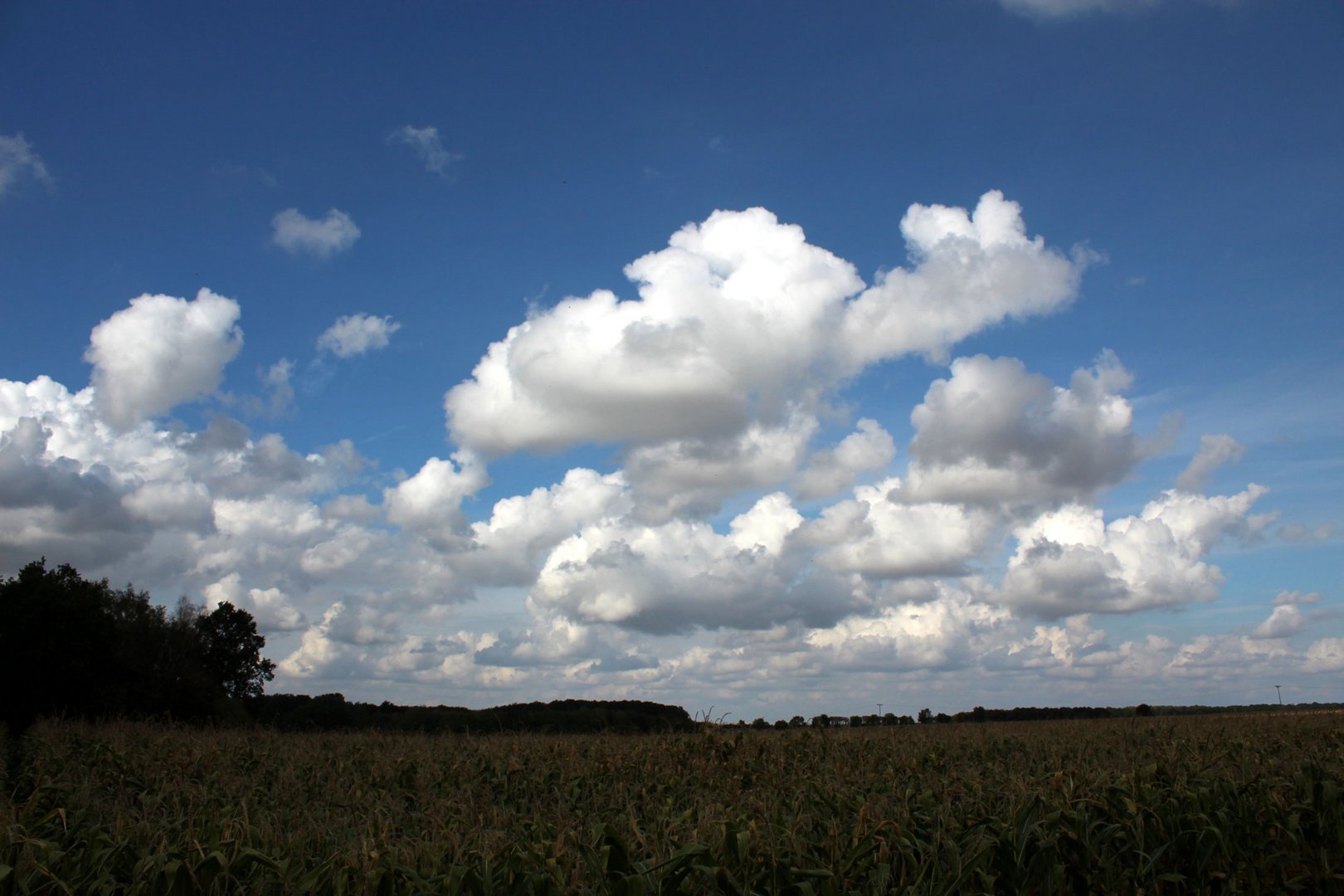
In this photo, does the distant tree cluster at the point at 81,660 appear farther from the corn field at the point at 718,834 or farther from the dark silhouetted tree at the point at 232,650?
the corn field at the point at 718,834

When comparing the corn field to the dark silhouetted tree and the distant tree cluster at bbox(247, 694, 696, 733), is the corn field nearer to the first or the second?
the distant tree cluster at bbox(247, 694, 696, 733)

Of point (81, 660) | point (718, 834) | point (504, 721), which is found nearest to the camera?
point (718, 834)

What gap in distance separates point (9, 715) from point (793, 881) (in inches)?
2051

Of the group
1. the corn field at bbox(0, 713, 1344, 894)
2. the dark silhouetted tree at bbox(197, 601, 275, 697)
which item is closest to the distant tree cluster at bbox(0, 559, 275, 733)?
the dark silhouetted tree at bbox(197, 601, 275, 697)

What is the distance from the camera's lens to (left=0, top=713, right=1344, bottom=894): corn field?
174 inches

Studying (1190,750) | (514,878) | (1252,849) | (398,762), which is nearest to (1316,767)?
(1252,849)

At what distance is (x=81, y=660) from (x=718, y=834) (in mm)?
51679

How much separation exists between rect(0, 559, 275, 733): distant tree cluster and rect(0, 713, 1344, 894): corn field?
36.3 metres

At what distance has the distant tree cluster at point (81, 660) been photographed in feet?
144

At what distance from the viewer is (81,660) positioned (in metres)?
45.2

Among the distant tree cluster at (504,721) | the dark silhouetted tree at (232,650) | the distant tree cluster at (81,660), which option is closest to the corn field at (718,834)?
the distant tree cluster at (504,721)

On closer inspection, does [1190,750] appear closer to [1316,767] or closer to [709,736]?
[1316,767]

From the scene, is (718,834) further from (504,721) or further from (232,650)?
(232,650)

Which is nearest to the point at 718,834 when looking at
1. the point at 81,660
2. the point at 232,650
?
the point at 81,660
